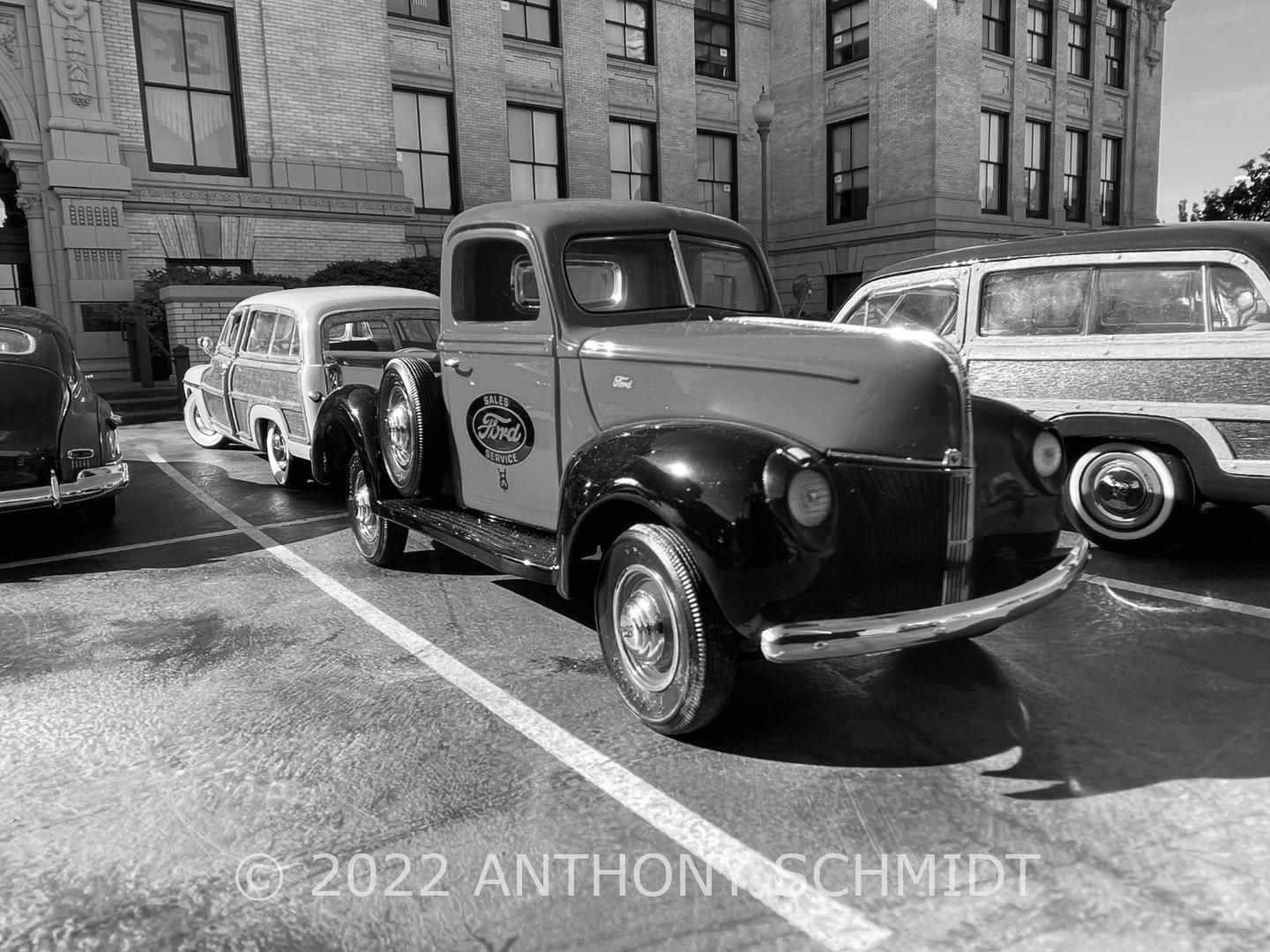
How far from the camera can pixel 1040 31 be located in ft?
73.9

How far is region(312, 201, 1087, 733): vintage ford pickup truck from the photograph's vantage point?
291cm

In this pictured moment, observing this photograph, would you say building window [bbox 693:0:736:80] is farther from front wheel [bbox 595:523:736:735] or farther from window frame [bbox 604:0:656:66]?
Answer: front wheel [bbox 595:523:736:735]

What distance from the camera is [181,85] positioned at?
15.0m

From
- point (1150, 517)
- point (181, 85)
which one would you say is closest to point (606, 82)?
point (181, 85)

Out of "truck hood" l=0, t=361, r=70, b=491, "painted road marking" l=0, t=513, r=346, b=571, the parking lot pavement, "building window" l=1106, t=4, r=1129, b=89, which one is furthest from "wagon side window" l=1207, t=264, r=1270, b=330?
"building window" l=1106, t=4, r=1129, b=89

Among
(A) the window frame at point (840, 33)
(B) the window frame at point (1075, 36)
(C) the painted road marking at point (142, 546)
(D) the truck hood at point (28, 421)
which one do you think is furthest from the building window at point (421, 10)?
(B) the window frame at point (1075, 36)

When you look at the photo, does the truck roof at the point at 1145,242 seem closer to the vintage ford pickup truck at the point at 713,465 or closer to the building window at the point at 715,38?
the vintage ford pickup truck at the point at 713,465

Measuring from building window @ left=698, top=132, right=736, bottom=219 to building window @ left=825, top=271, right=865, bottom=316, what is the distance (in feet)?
9.44

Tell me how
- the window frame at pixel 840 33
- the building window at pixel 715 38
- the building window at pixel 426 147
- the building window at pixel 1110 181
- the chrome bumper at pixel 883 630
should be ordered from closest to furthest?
1. the chrome bumper at pixel 883 630
2. the building window at pixel 426 147
3. the window frame at pixel 840 33
4. the building window at pixel 715 38
5. the building window at pixel 1110 181

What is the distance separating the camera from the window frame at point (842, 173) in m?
21.3

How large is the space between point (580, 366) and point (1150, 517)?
11.9 ft

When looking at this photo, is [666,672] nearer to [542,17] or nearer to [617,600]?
[617,600]

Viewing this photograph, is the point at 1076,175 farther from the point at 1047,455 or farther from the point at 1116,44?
the point at 1047,455

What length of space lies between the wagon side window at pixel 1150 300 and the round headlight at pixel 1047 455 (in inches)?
90.7
